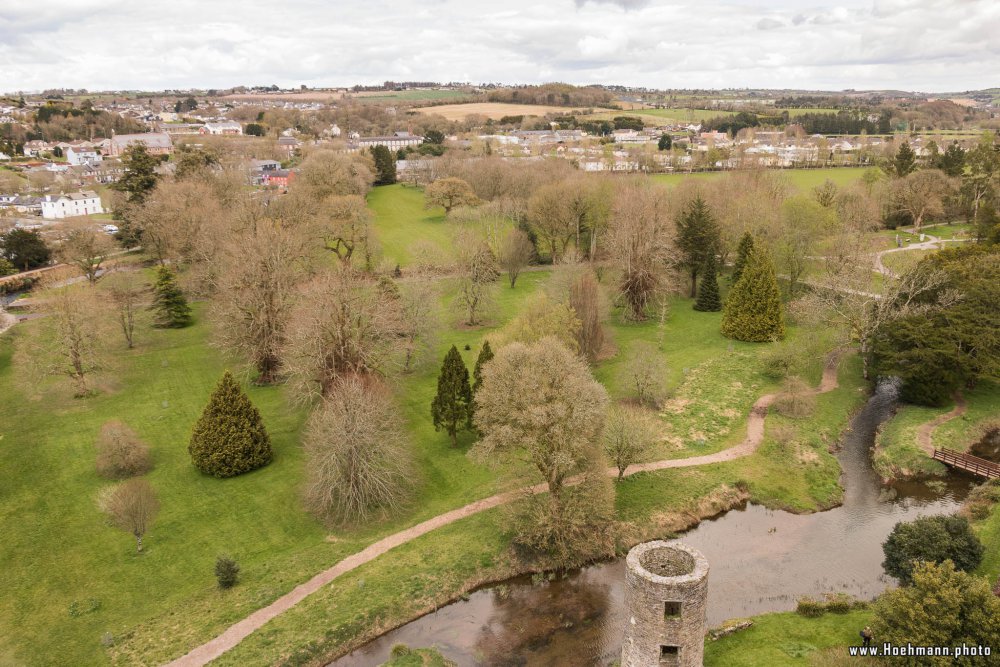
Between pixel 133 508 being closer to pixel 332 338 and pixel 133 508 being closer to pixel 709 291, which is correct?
pixel 332 338

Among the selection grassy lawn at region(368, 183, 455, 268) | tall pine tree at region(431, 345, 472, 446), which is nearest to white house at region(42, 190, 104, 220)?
grassy lawn at region(368, 183, 455, 268)

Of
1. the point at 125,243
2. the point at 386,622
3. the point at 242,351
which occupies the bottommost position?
the point at 386,622

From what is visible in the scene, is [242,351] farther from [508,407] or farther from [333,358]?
[508,407]

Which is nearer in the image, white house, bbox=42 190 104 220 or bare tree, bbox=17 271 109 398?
bare tree, bbox=17 271 109 398

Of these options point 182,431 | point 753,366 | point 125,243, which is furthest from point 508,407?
point 125,243

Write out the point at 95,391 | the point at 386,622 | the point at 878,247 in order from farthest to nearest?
the point at 878,247
the point at 95,391
the point at 386,622

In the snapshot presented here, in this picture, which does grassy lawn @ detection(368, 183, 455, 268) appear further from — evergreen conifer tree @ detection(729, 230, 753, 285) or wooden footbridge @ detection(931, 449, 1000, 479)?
wooden footbridge @ detection(931, 449, 1000, 479)
